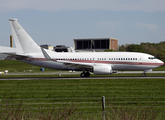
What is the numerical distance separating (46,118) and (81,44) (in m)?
146

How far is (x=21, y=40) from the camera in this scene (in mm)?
37125

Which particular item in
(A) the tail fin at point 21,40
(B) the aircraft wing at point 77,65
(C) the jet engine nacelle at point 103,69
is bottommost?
(C) the jet engine nacelle at point 103,69

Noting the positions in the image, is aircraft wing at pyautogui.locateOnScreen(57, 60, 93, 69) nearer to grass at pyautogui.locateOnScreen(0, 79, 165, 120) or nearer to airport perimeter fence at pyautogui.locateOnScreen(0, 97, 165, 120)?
grass at pyautogui.locateOnScreen(0, 79, 165, 120)

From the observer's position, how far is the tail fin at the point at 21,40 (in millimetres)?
36844

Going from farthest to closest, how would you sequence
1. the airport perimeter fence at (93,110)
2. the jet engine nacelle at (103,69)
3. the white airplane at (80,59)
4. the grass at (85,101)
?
the white airplane at (80,59) < the jet engine nacelle at (103,69) < the grass at (85,101) < the airport perimeter fence at (93,110)

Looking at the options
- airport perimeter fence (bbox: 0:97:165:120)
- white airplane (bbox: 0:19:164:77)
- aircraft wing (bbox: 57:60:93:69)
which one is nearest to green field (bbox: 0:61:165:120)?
airport perimeter fence (bbox: 0:97:165:120)

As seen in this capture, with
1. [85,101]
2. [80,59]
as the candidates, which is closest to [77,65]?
[80,59]

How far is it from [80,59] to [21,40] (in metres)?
9.29

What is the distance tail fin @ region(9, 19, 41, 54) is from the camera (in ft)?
121

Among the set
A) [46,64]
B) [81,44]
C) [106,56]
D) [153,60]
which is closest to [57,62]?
[46,64]

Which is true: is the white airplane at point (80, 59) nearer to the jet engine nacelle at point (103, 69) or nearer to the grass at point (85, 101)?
the jet engine nacelle at point (103, 69)

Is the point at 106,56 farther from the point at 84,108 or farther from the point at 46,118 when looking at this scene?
the point at 46,118

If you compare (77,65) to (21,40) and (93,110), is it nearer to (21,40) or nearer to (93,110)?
(21,40)

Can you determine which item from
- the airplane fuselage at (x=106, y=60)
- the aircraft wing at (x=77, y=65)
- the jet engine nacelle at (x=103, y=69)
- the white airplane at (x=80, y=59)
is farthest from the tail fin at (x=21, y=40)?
the jet engine nacelle at (x=103, y=69)
